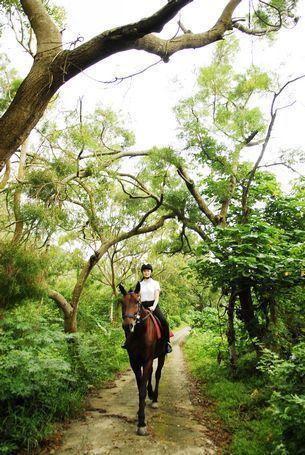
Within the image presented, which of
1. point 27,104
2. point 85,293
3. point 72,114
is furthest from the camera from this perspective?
point 85,293

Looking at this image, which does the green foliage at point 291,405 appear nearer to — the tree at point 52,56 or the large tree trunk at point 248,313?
the large tree trunk at point 248,313

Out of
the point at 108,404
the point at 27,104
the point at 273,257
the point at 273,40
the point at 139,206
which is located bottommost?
the point at 108,404

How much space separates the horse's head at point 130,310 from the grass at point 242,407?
2.31 metres

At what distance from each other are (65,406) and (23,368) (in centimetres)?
158

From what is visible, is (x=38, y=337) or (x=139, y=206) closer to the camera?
(x=38, y=337)

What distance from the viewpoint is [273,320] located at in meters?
7.05

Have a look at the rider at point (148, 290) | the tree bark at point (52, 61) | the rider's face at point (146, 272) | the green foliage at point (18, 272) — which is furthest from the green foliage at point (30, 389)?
the tree bark at point (52, 61)

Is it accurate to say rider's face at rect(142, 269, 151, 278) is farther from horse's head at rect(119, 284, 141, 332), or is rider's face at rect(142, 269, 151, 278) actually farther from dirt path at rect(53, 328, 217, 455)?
dirt path at rect(53, 328, 217, 455)

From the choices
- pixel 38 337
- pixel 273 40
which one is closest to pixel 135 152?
pixel 273 40

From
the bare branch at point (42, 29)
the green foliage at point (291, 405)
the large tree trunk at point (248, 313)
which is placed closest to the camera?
the green foliage at point (291, 405)

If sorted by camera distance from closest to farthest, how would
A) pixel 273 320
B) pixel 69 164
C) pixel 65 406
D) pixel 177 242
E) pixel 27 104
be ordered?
pixel 27 104 < pixel 65 406 < pixel 273 320 < pixel 69 164 < pixel 177 242

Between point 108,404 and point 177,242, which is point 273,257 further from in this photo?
point 177,242

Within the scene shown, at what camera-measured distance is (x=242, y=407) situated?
6.33 meters

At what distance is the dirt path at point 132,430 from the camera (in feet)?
15.6
